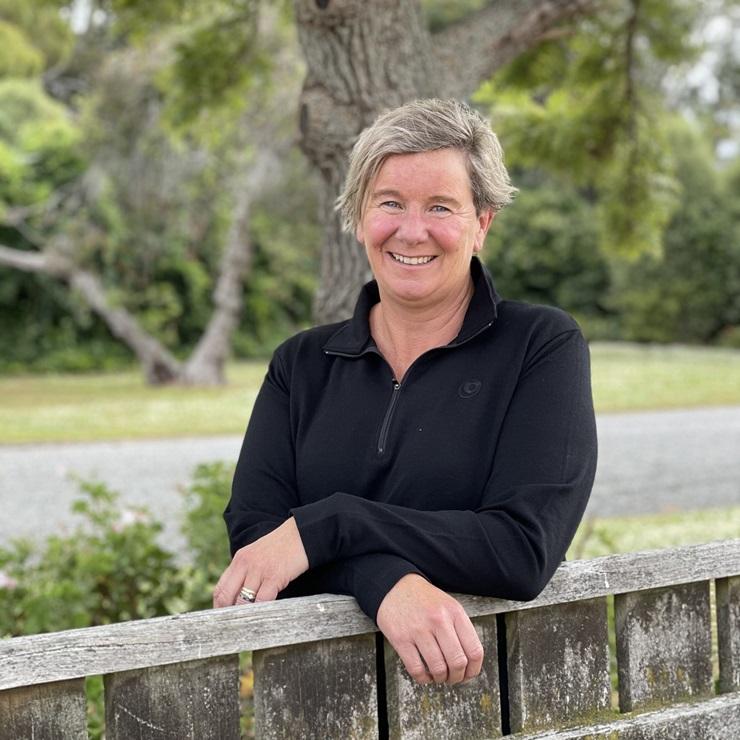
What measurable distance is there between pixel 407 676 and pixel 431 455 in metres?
0.41

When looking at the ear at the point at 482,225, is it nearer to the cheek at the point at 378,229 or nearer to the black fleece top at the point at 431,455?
the black fleece top at the point at 431,455

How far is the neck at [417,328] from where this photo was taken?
225 cm

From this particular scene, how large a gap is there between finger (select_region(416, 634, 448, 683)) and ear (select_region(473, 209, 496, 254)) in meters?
0.84

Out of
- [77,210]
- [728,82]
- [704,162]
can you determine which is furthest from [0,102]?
[728,82]

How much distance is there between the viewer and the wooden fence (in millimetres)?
1713

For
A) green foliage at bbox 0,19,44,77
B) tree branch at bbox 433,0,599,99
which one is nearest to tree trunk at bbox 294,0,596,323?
tree branch at bbox 433,0,599,99

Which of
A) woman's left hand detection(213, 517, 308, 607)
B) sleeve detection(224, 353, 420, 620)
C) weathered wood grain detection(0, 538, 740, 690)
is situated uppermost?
sleeve detection(224, 353, 420, 620)

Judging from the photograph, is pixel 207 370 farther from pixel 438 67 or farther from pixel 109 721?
pixel 109 721

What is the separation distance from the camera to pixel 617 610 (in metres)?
2.16

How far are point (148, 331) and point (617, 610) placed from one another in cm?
2154

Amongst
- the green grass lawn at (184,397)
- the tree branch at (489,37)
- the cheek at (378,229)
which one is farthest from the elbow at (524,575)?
the green grass lawn at (184,397)

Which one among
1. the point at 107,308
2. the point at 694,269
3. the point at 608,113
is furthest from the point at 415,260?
the point at 694,269

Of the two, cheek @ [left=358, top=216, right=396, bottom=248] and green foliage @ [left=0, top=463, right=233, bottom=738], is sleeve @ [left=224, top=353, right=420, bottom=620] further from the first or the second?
green foliage @ [left=0, top=463, right=233, bottom=738]

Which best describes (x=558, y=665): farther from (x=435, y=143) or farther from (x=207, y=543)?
(x=207, y=543)
